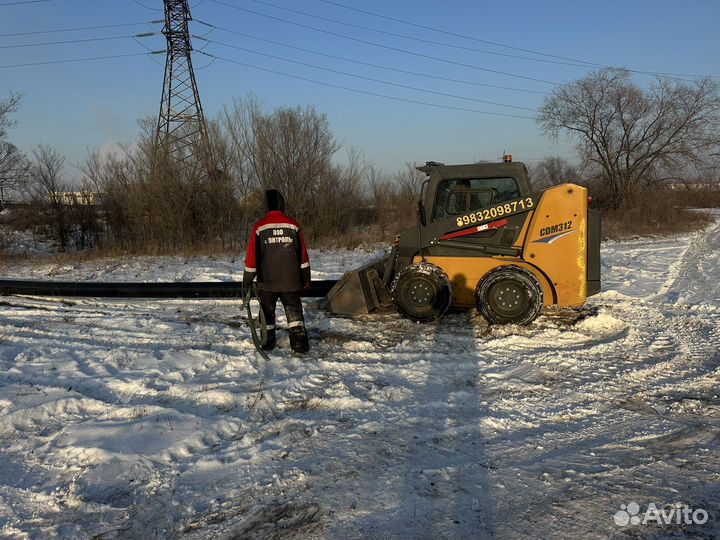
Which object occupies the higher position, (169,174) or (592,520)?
(169,174)

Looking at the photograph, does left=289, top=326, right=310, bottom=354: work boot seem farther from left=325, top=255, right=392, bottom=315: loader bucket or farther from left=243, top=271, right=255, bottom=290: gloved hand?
left=325, top=255, right=392, bottom=315: loader bucket

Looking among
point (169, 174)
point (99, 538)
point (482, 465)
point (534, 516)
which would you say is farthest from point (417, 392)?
point (169, 174)

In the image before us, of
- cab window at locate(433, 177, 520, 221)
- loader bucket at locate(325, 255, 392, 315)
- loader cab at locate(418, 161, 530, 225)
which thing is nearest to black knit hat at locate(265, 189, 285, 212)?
loader bucket at locate(325, 255, 392, 315)

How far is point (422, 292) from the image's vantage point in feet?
21.3

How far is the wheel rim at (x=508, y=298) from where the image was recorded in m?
6.14

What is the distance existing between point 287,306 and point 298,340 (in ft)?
1.37

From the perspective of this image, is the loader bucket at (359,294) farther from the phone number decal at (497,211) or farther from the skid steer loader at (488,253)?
the phone number decal at (497,211)

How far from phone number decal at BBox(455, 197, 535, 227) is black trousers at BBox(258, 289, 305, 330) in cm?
255

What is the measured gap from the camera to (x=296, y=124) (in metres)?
21.2

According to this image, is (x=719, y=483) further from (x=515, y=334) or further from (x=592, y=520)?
(x=515, y=334)

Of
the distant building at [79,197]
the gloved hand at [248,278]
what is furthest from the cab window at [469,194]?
the distant building at [79,197]

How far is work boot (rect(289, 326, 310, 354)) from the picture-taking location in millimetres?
5410

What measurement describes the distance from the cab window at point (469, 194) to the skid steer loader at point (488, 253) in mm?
14

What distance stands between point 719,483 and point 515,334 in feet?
10.4
